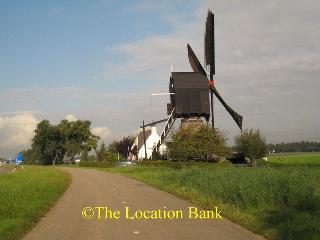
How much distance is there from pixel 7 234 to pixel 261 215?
22.3ft

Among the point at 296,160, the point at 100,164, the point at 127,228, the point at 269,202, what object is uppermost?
the point at 100,164

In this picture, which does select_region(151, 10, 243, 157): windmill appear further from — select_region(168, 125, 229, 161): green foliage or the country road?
the country road

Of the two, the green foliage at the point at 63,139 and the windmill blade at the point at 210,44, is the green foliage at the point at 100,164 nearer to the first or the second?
the windmill blade at the point at 210,44

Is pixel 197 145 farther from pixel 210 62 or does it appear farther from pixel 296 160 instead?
pixel 296 160

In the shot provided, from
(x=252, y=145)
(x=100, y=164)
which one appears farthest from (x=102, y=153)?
(x=252, y=145)

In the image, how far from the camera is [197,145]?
208ft

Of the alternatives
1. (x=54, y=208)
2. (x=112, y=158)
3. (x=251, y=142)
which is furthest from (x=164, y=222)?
(x=112, y=158)

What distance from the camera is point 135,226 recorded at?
41.5ft

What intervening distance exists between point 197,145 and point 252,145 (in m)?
16.2

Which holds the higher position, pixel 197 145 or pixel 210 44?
pixel 210 44

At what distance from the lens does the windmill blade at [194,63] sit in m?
69.1

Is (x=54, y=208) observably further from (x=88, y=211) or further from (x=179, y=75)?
(x=179, y=75)

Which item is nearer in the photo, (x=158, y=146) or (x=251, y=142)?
(x=158, y=146)

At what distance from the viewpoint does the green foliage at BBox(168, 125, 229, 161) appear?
62844mm
